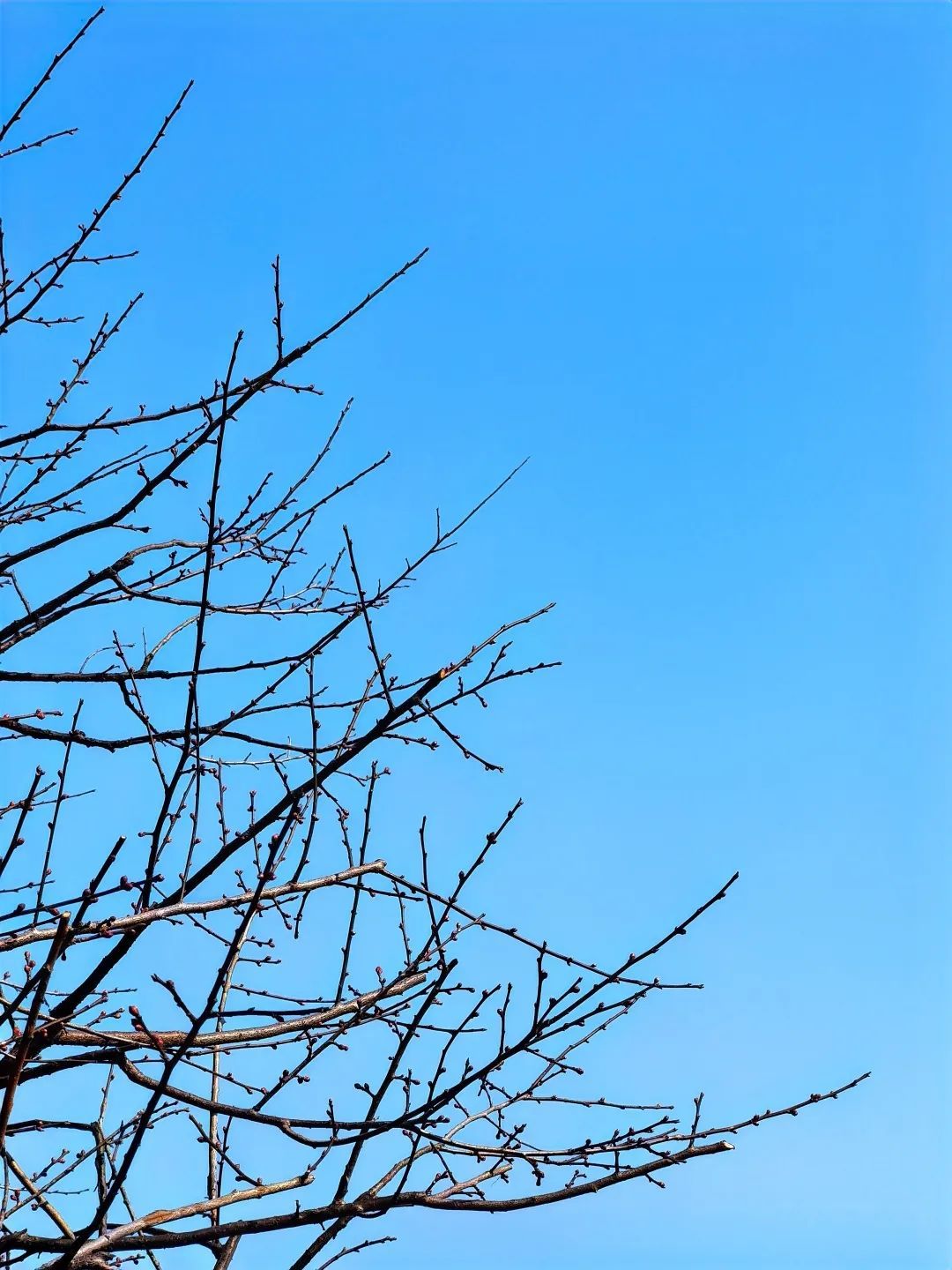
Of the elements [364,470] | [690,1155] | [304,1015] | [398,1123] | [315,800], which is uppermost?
[364,470]

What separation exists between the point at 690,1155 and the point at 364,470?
263 cm

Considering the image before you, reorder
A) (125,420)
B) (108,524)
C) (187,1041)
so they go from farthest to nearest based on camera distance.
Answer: (125,420) < (108,524) < (187,1041)

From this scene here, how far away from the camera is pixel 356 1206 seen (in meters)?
2.52

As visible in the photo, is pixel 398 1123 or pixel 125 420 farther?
pixel 125 420

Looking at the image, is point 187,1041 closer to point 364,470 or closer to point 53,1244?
point 53,1244

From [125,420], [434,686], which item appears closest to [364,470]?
[125,420]

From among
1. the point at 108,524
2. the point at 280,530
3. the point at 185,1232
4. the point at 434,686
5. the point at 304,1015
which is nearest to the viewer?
the point at 185,1232

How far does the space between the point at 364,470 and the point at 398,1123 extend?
2.42 m

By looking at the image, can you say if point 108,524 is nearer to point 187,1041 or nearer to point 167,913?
point 167,913

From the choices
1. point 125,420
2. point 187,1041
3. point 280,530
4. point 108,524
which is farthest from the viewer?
point 280,530

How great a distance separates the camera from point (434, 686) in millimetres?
2721

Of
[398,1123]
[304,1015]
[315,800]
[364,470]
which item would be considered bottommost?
[398,1123]

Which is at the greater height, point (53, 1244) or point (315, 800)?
Answer: point (315, 800)

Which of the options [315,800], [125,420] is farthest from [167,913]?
[125,420]
